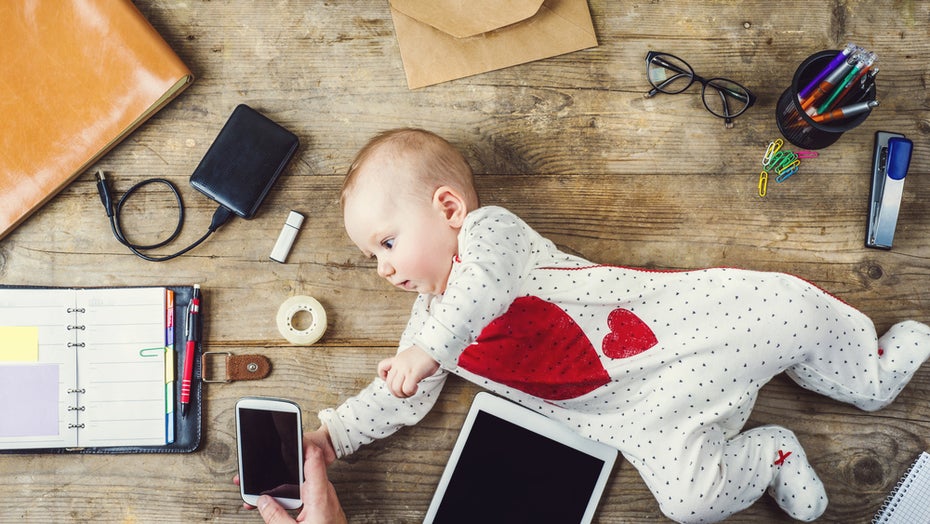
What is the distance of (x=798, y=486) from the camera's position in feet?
3.45

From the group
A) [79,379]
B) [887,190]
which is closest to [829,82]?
[887,190]

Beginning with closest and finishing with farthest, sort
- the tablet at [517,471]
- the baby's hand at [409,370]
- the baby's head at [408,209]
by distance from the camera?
the baby's hand at [409,370] < the baby's head at [408,209] < the tablet at [517,471]

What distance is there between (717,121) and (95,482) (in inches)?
53.9

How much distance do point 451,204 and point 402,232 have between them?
3.6 inches

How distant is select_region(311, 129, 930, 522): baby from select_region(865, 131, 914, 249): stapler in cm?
17

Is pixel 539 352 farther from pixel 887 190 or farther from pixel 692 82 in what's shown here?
pixel 887 190

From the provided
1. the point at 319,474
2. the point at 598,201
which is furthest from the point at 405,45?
the point at 319,474

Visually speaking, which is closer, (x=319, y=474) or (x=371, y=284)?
(x=319, y=474)

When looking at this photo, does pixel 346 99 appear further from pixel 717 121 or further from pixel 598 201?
pixel 717 121

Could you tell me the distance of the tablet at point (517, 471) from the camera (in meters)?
1.08

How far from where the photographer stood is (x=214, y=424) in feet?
3.71

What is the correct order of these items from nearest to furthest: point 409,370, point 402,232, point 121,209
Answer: point 409,370 < point 402,232 < point 121,209

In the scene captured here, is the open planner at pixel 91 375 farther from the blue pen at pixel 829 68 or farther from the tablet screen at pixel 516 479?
the blue pen at pixel 829 68

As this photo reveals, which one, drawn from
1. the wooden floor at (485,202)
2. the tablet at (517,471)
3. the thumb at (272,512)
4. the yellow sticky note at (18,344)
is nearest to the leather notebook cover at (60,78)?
the wooden floor at (485,202)
